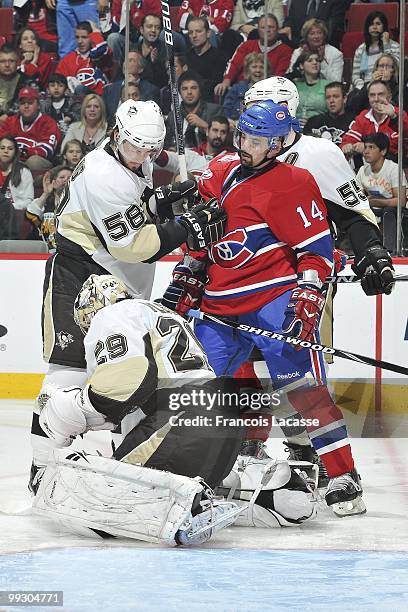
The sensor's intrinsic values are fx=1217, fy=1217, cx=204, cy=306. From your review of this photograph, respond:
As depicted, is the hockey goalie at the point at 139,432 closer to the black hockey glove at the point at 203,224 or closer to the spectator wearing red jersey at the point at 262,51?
the black hockey glove at the point at 203,224

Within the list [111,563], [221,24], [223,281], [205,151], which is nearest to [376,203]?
[205,151]

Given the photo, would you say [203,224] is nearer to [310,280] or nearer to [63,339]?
[310,280]

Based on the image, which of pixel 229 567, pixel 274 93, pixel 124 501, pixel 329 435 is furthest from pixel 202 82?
pixel 229 567

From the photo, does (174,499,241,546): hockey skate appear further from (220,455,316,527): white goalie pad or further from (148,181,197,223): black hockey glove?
(148,181,197,223): black hockey glove

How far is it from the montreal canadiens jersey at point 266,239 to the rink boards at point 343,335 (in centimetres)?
176

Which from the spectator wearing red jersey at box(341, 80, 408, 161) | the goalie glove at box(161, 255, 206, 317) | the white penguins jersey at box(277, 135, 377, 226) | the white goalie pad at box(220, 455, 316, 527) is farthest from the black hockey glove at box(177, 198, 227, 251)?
the spectator wearing red jersey at box(341, 80, 408, 161)

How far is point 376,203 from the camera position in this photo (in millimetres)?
5441

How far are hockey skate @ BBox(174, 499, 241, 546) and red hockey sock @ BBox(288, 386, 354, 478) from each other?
530 mm

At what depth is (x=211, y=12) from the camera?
235 inches

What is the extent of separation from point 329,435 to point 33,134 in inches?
117

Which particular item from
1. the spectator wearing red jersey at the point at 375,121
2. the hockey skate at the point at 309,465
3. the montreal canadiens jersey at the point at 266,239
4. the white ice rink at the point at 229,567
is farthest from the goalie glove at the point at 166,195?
the spectator wearing red jersey at the point at 375,121

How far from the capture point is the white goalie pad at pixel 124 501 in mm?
2840

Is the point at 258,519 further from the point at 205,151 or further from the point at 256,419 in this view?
the point at 205,151

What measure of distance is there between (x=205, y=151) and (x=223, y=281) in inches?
91.8
